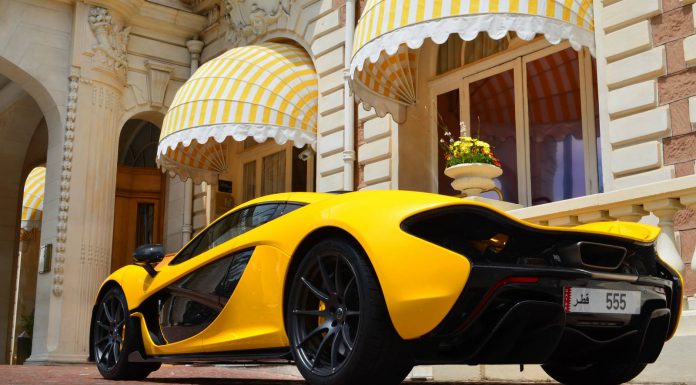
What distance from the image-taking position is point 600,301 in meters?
3.85

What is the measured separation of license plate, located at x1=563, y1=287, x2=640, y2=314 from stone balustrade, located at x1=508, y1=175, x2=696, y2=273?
2.06 m

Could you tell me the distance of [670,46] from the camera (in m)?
8.49

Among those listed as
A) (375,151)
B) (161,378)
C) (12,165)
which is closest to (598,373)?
(161,378)

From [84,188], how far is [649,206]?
36.0ft

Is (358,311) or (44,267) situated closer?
(358,311)

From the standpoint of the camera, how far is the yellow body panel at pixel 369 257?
3479mm

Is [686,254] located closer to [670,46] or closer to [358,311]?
[670,46]

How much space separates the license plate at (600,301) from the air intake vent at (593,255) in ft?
0.38

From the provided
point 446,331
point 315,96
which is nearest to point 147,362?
point 446,331

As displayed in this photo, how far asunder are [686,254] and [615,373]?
361 cm

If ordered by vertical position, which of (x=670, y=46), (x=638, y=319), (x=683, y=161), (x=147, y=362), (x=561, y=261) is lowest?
(x=147, y=362)

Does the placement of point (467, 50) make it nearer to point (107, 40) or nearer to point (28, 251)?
point (107, 40)

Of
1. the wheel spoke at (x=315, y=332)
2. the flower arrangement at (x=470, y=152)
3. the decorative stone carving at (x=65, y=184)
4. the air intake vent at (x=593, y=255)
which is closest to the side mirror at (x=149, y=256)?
the wheel spoke at (x=315, y=332)

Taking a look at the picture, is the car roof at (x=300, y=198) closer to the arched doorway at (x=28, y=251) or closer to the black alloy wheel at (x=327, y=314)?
the black alloy wheel at (x=327, y=314)
